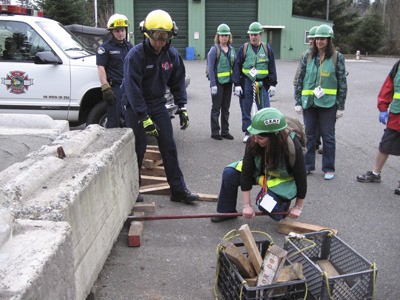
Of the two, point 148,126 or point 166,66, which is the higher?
point 166,66

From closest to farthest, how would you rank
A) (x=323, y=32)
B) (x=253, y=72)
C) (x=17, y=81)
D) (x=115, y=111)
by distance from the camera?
(x=323, y=32) < (x=115, y=111) < (x=17, y=81) < (x=253, y=72)

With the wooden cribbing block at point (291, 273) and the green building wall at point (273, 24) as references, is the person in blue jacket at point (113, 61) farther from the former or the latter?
the green building wall at point (273, 24)

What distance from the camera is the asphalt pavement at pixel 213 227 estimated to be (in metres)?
3.76

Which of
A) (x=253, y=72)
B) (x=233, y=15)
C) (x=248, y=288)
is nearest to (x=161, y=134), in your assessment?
(x=248, y=288)

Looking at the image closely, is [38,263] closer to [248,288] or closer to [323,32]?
[248,288]

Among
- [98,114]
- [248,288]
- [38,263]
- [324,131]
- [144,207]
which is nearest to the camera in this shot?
[38,263]

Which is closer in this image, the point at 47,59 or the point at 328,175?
the point at 328,175

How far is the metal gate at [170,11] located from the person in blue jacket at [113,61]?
23.8 metres

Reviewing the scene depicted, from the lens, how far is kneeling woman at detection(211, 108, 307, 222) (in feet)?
13.3

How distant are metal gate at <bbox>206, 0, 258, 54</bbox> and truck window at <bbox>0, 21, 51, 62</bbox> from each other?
23937mm

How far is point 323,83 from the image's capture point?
6199 mm

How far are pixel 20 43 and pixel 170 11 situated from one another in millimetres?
24345

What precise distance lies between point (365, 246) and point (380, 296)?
89cm

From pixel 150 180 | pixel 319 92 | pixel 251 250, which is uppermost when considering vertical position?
pixel 319 92
